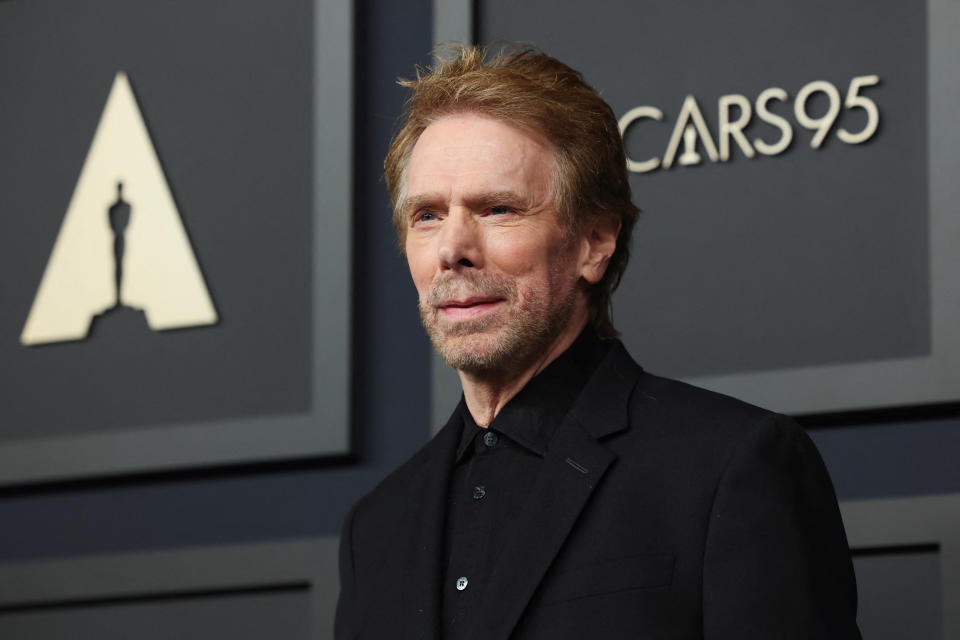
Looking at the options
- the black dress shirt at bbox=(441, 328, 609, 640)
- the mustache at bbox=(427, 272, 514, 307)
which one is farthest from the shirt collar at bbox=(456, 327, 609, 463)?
the mustache at bbox=(427, 272, 514, 307)

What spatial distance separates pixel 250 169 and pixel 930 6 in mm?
992

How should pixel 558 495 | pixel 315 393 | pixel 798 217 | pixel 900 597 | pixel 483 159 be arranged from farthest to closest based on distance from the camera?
pixel 315 393 → pixel 798 217 → pixel 900 597 → pixel 483 159 → pixel 558 495

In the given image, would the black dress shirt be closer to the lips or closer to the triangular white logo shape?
the lips

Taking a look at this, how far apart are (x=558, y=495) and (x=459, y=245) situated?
26 cm

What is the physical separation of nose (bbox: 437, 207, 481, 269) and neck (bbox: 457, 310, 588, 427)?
12 cm

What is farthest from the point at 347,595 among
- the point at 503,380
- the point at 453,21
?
the point at 453,21

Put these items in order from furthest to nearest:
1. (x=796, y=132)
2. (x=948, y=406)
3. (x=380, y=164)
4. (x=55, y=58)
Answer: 1. (x=55, y=58)
2. (x=380, y=164)
3. (x=796, y=132)
4. (x=948, y=406)

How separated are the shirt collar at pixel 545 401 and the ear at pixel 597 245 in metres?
0.07

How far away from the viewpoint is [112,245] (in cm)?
249

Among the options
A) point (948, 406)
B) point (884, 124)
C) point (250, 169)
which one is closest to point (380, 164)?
point (250, 169)

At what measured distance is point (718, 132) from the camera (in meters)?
2.14

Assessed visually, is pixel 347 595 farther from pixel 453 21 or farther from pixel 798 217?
pixel 453 21

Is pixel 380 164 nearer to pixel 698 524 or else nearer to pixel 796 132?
pixel 796 132

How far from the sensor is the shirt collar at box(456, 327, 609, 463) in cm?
165
